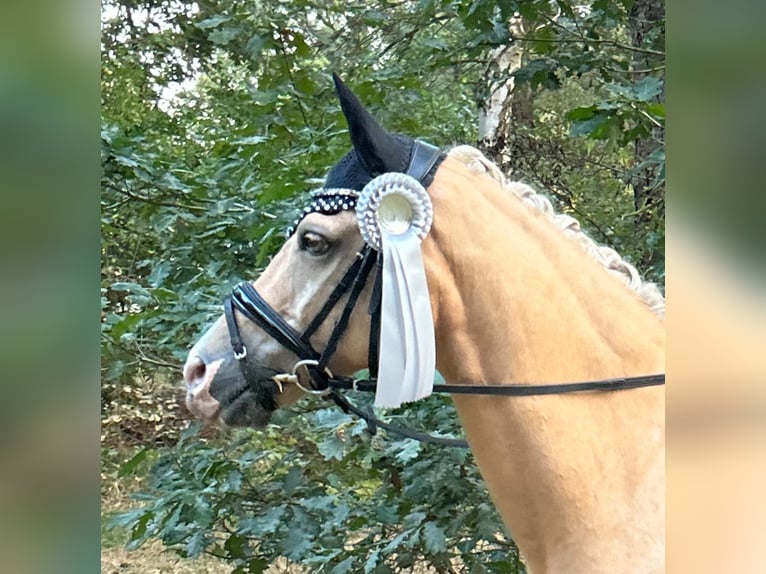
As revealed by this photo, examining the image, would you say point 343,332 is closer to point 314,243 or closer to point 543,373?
point 314,243

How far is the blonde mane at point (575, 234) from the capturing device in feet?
3.10

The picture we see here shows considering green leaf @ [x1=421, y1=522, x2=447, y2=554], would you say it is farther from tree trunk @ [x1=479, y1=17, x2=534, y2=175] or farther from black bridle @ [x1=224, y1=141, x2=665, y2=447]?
tree trunk @ [x1=479, y1=17, x2=534, y2=175]

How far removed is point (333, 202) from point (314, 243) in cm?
6

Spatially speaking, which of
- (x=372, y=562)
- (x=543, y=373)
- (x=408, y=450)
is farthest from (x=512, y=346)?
(x=372, y=562)

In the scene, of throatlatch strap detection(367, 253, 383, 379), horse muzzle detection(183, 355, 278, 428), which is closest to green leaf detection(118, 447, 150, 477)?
horse muzzle detection(183, 355, 278, 428)

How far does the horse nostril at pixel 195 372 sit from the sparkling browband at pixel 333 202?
25cm

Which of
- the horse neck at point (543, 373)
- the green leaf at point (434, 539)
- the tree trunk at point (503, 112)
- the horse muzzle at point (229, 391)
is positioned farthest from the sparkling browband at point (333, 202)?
the green leaf at point (434, 539)

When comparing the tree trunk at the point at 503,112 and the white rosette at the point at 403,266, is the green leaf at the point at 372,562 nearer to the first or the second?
the white rosette at the point at 403,266

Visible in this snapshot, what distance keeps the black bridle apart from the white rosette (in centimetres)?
2

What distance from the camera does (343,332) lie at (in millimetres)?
889

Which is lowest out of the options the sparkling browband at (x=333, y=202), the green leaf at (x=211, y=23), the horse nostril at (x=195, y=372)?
the horse nostril at (x=195, y=372)

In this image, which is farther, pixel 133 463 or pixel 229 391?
pixel 133 463

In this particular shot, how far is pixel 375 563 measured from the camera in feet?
3.97
